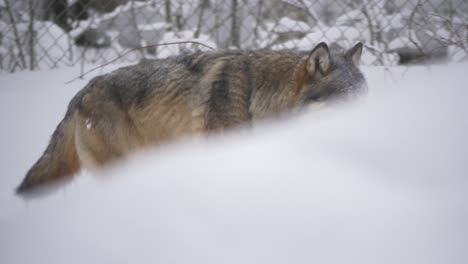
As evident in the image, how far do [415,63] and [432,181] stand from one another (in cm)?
280

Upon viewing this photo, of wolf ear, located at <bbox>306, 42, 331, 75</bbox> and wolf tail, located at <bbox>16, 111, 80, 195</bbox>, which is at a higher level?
wolf ear, located at <bbox>306, 42, 331, 75</bbox>

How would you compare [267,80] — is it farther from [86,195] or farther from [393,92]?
[86,195]

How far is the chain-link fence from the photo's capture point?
4.80 metres

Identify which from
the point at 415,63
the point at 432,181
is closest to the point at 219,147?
the point at 432,181

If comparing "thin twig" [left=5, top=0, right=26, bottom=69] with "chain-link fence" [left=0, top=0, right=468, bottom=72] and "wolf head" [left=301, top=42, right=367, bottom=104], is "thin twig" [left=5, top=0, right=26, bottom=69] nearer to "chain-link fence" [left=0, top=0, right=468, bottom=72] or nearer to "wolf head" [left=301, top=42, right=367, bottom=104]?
"chain-link fence" [left=0, top=0, right=468, bottom=72]

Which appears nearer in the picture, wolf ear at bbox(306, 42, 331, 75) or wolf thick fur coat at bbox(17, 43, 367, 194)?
wolf ear at bbox(306, 42, 331, 75)

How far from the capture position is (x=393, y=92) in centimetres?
293

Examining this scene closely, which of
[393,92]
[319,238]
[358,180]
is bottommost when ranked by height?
[319,238]

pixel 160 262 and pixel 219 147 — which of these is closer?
pixel 160 262

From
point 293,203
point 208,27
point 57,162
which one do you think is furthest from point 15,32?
point 293,203

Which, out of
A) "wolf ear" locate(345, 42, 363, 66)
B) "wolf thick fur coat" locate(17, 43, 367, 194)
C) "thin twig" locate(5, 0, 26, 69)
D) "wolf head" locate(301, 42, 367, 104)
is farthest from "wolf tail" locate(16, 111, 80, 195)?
"thin twig" locate(5, 0, 26, 69)

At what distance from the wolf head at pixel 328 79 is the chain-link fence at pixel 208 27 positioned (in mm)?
1952

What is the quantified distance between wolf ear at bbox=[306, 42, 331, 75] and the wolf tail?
1616 millimetres

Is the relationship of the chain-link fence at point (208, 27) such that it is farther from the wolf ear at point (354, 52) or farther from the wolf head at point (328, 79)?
the wolf head at point (328, 79)
